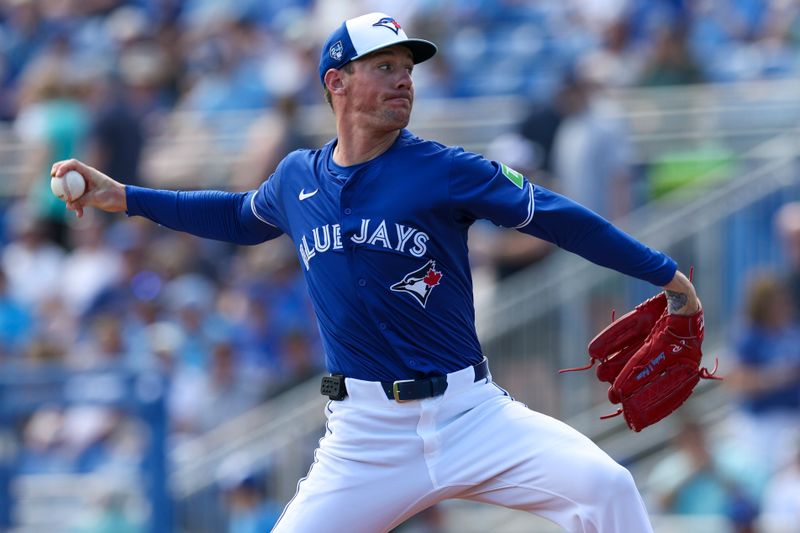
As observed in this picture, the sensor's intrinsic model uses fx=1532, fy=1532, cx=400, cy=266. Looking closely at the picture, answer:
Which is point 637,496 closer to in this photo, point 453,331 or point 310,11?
point 453,331

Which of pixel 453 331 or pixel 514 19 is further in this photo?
pixel 514 19

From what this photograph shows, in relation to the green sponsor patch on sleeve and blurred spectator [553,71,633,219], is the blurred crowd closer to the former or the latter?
blurred spectator [553,71,633,219]

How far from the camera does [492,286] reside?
33.9 feet

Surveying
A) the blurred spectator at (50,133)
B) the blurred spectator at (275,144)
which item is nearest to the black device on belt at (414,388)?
the blurred spectator at (275,144)

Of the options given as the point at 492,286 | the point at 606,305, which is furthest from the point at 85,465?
the point at 606,305

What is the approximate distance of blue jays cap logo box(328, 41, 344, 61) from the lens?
16.8 ft

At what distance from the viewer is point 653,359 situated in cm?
523

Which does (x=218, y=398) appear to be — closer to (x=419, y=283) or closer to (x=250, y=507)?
(x=250, y=507)

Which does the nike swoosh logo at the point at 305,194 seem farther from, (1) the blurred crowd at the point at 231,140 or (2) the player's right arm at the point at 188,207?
(1) the blurred crowd at the point at 231,140

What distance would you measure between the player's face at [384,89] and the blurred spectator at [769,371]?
4.46 metres

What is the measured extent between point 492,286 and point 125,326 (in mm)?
2981

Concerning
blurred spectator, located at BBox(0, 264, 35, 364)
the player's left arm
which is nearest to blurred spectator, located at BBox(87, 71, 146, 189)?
blurred spectator, located at BBox(0, 264, 35, 364)

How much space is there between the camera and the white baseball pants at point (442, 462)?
491cm

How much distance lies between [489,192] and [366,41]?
66cm
